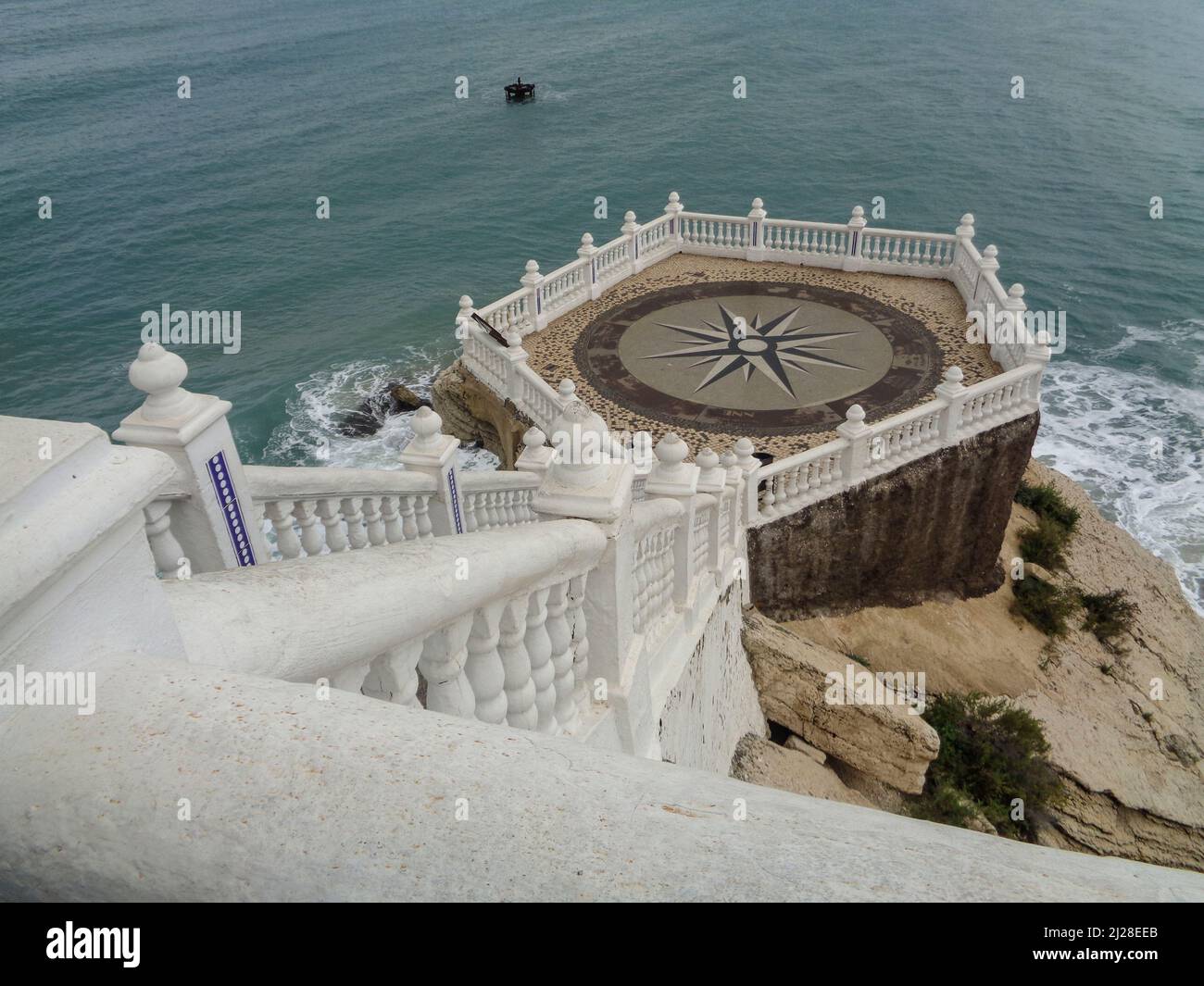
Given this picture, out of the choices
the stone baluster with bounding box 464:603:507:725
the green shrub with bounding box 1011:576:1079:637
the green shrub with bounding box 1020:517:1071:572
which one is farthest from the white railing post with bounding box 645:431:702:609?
the green shrub with bounding box 1020:517:1071:572

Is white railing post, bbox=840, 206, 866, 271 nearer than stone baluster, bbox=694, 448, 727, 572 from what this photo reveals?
No

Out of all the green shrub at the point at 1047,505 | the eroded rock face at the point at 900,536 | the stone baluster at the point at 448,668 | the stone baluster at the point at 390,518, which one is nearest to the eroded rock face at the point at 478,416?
the eroded rock face at the point at 900,536

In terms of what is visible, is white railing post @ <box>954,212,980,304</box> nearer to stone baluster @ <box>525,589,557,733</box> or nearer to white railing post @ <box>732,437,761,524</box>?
white railing post @ <box>732,437,761,524</box>

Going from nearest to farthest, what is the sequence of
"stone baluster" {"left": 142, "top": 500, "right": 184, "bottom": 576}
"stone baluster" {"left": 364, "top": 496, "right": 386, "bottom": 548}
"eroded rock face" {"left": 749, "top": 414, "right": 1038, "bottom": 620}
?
"stone baluster" {"left": 142, "top": 500, "right": 184, "bottom": 576}
"stone baluster" {"left": 364, "top": 496, "right": 386, "bottom": 548}
"eroded rock face" {"left": 749, "top": 414, "right": 1038, "bottom": 620}

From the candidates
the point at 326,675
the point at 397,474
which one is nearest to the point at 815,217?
the point at 397,474

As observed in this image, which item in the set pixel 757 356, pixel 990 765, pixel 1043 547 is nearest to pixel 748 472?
pixel 757 356

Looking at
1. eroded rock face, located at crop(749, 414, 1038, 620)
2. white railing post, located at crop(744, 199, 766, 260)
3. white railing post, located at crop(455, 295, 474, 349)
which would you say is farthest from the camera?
white railing post, located at crop(744, 199, 766, 260)

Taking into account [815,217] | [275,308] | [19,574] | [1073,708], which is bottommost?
[1073,708]

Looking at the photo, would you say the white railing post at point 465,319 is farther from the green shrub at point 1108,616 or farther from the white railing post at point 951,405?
the green shrub at point 1108,616
